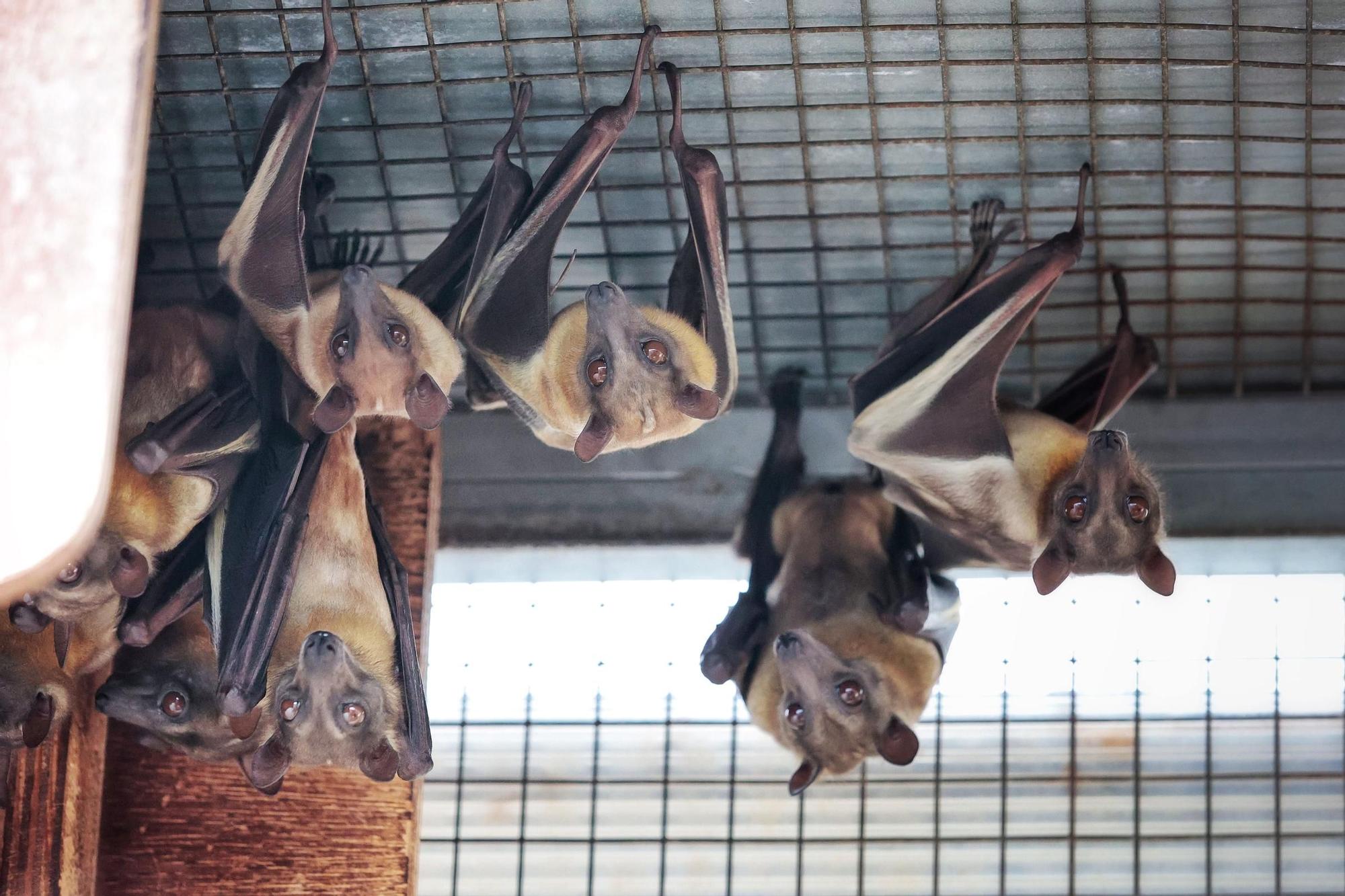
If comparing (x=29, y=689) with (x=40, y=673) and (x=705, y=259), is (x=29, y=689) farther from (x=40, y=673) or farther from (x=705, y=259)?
(x=705, y=259)

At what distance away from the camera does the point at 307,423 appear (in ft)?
11.3

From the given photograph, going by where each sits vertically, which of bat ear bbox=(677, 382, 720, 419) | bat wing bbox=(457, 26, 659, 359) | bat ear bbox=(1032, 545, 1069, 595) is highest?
bat wing bbox=(457, 26, 659, 359)

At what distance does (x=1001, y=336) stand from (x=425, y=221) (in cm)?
140

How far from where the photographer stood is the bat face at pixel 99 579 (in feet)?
10.3

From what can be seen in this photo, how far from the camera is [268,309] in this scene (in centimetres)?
342

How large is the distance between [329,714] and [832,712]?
1.16 meters

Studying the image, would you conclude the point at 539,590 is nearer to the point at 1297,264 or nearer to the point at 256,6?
the point at 256,6

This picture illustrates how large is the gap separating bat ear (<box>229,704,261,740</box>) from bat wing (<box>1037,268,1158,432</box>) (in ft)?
6.60

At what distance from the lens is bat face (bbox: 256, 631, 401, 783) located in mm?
3326

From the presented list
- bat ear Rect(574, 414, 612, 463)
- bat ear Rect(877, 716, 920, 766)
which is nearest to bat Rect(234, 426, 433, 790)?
bat ear Rect(574, 414, 612, 463)

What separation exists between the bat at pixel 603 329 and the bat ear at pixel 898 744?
859mm

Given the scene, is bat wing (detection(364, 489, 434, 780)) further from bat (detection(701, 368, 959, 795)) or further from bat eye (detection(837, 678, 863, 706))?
bat eye (detection(837, 678, 863, 706))

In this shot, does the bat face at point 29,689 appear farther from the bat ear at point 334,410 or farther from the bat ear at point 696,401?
the bat ear at point 696,401

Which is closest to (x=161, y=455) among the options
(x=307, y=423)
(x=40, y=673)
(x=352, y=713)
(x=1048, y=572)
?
(x=307, y=423)
